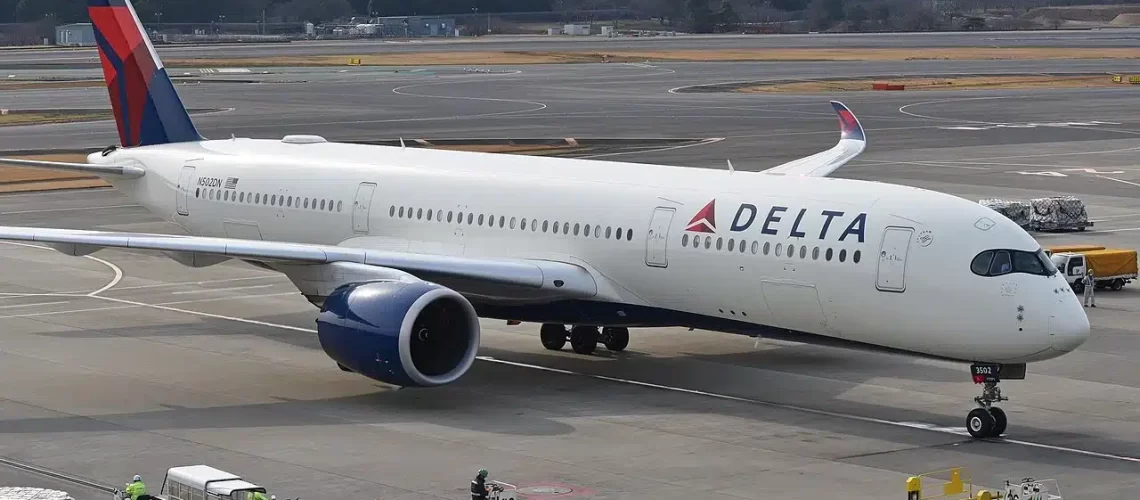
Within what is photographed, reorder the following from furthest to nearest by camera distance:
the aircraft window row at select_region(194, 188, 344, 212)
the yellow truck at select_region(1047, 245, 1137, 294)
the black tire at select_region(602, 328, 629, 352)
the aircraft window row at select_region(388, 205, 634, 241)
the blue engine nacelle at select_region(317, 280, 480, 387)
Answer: the yellow truck at select_region(1047, 245, 1137, 294) < the aircraft window row at select_region(194, 188, 344, 212) < the black tire at select_region(602, 328, 629, 352) < the aircraft window row at select_region(388, 205, 634, 241) < the blue engine nacelle at select_region(317, 280, 480, 387)

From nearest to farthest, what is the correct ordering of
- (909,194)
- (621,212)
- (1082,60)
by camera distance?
(909,194)
(621,212)
(1082,60)

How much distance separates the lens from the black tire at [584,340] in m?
34.7

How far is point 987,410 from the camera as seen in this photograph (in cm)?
2703

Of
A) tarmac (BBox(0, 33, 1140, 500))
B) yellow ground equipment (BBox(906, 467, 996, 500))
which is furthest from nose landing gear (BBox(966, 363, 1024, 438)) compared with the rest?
yellow ground equipment (BBox(906, 467, 996, 500))

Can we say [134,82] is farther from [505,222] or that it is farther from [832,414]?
[832,414]

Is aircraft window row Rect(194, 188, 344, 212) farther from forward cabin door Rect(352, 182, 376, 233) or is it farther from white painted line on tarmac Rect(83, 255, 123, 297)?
white painted line on tarmac Rect(83, 255, 123, 297)

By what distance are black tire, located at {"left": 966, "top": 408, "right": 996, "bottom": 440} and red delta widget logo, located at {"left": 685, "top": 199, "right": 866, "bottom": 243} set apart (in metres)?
3.37

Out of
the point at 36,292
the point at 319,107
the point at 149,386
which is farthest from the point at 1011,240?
the point at 319,107

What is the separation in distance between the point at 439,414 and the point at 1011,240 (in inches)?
395

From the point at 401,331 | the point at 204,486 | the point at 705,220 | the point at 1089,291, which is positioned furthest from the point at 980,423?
the point at 1089,291

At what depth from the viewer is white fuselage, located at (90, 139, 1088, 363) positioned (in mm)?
27078

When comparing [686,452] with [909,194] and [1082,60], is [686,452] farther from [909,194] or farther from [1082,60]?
[1082,60]

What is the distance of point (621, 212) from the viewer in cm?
3145

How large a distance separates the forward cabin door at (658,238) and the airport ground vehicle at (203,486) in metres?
11.2
